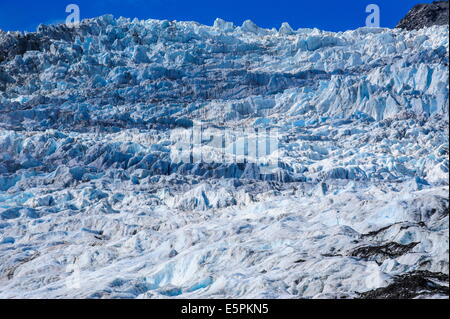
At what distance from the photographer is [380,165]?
3241 centimetres

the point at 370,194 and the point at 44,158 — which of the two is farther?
the point at 44,158

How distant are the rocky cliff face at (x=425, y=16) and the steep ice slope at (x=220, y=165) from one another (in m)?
3.27

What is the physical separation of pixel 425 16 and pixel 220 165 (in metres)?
32.6

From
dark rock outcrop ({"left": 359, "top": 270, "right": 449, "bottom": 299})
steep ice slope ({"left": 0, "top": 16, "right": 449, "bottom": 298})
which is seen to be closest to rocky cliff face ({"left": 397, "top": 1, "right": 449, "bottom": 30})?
steep ice slope ({"left": 0, "top": 16, "right": 449, "bottom": 298})

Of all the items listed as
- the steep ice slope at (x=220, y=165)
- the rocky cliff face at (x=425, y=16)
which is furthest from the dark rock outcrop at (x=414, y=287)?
the rocky cliff face at (x=425, y=16)

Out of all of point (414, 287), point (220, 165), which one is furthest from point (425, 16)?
point (414, 287)

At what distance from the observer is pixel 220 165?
125 feet

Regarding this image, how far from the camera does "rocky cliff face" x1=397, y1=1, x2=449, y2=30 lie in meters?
58.3

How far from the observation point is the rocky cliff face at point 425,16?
5831 cm

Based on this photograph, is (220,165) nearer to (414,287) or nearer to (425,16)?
(414,287)
